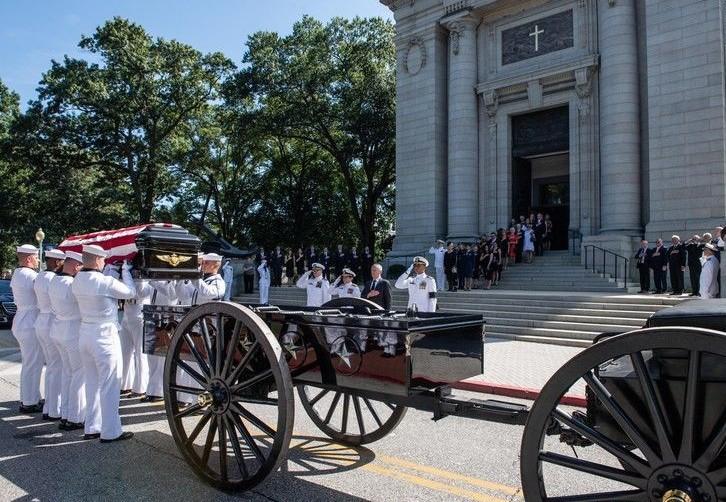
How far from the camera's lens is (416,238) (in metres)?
24.1

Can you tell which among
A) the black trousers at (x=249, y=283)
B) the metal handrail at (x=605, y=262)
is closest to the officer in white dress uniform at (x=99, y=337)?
the metal handrail at (x=605, y=262)

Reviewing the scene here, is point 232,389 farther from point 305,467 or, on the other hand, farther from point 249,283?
point 249,283

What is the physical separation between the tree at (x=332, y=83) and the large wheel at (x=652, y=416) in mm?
27382

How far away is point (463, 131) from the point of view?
23328 millimetres

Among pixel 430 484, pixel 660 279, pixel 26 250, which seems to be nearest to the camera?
pixel 430 484

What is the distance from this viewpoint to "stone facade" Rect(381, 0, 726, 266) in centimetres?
1741

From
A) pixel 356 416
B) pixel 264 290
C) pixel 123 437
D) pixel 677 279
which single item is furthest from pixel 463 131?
pixel 123 437

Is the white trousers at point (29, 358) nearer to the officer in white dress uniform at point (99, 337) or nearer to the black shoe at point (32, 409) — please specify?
the black shoe at point (32, 409)

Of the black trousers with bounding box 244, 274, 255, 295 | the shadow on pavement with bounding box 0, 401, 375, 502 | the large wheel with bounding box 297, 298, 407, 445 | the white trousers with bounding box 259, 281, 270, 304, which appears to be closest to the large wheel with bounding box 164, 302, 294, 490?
the shadow on pavement with bounding box 0, 401, 375, 502

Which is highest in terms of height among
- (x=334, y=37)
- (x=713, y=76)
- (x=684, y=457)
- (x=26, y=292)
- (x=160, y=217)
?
(x=334, y=37)

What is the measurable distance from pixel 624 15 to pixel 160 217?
30.4 metres

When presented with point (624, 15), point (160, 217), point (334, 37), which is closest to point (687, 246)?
point (624, 15)

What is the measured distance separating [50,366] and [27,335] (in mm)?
907

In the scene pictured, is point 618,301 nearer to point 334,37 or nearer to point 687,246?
point 687,246
